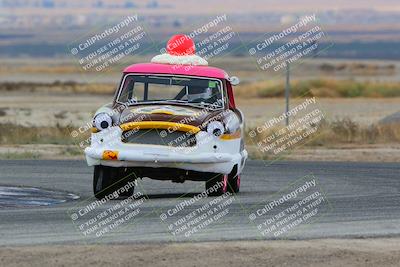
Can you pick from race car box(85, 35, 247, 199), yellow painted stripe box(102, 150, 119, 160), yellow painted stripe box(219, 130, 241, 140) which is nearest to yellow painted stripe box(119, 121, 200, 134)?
race car box(85, 35, 247, 199)

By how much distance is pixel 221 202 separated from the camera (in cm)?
1700

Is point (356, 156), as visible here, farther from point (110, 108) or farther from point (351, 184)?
point (110, 108)

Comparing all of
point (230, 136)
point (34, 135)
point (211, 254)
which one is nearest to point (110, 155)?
point (230, 136)

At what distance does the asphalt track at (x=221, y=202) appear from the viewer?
13750mm

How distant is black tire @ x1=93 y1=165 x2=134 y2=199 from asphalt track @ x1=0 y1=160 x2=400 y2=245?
22cm

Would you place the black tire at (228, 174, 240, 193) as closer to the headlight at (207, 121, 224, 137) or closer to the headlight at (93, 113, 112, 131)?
the headlight at (207, 121, 224, 137)

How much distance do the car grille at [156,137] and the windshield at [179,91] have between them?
1.40m

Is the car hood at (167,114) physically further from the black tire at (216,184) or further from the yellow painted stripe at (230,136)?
the black tire at (216,184)

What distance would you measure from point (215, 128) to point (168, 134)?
68 cm

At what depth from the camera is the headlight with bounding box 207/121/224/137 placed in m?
17.1

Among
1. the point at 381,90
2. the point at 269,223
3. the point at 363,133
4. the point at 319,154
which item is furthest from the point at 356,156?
the point at 381,90

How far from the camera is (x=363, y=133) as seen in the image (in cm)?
3319

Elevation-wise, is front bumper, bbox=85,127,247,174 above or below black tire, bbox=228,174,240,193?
above

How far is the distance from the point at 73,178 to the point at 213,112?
14.0 ft
